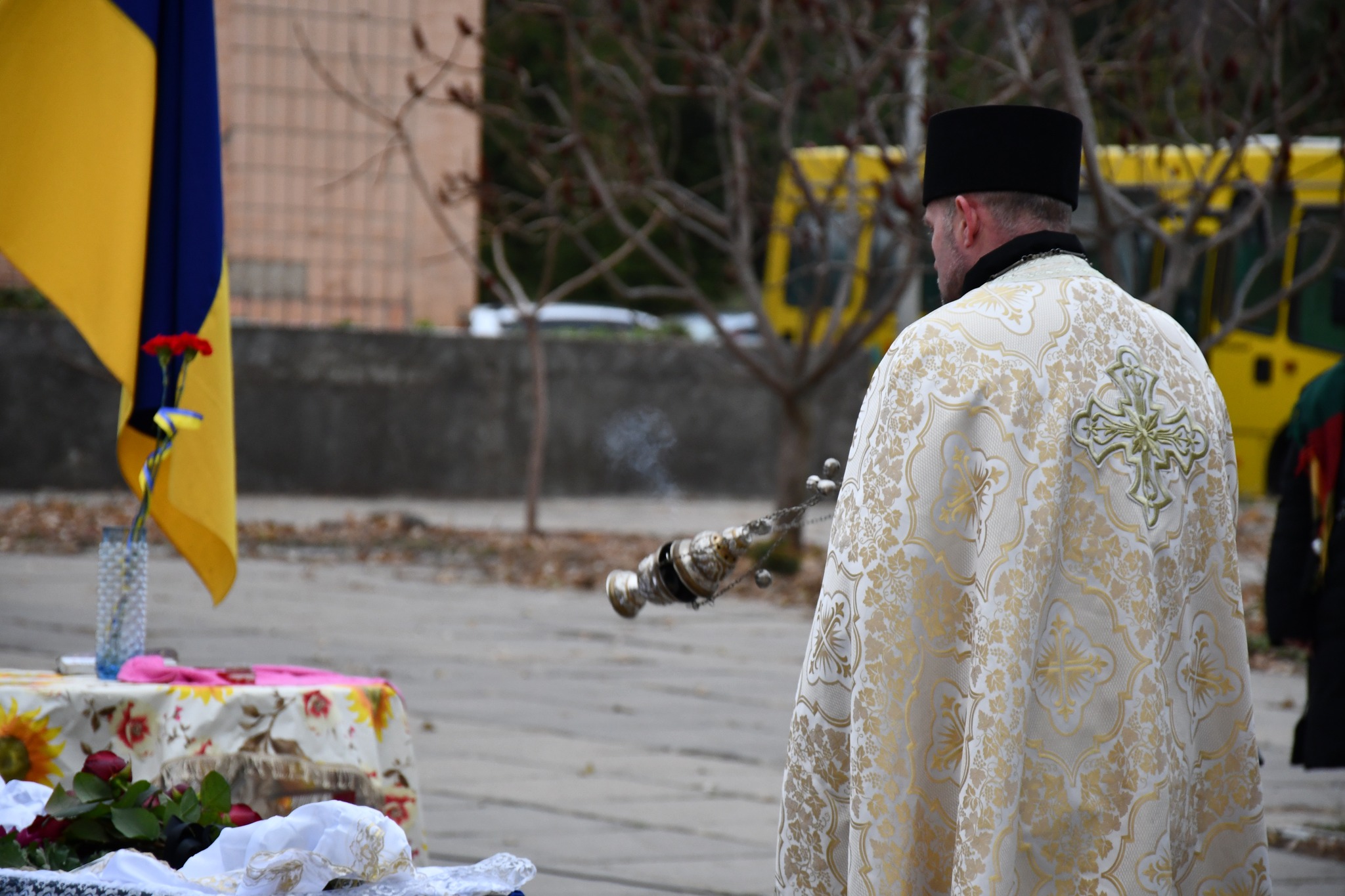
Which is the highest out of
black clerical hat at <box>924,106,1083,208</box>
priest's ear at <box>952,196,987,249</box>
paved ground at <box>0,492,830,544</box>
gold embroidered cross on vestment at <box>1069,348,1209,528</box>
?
black clerical hat at <box>924,106,1083,208</box>

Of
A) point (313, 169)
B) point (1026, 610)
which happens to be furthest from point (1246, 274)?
point (1026, 610)

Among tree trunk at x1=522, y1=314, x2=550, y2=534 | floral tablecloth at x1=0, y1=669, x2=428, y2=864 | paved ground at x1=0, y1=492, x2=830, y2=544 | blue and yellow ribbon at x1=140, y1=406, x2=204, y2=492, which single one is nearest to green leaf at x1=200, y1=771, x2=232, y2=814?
floral tablecloth at x1=0, y1=669, x2=428, y2=864

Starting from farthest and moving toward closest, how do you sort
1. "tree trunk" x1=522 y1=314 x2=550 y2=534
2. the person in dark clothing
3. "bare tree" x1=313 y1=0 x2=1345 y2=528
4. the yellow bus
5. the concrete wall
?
the yellow bus → the concrete wall → "tree trunk" x1=522 y1=314 x2=550 y2=534 → "bare tree" x1=313 y1=0 x2=1345 y2=528 → the person in dark clothing

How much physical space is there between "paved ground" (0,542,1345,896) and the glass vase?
1.38 meters

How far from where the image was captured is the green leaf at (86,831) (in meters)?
2.58

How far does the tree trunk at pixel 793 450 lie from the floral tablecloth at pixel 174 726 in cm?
764

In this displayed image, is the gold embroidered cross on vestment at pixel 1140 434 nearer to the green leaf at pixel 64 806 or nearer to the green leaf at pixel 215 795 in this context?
the green leaf at pixel 215 795

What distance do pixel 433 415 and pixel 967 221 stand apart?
1203cm

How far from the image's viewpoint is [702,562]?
114 inches

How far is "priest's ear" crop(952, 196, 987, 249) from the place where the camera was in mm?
2695

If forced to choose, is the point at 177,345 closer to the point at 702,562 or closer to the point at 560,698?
the point at 702,562

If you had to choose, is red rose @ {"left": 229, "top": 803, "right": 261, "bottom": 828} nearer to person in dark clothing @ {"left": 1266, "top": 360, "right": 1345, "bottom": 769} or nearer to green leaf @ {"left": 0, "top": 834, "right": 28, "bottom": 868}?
green leaf @ {"left": 0, "top": 834, "right": 28, "bottom": 868}

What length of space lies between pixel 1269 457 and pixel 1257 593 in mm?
6186

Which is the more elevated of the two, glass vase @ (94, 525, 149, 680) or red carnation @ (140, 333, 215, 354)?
red carnation @ (140, 333, 215, 354)
